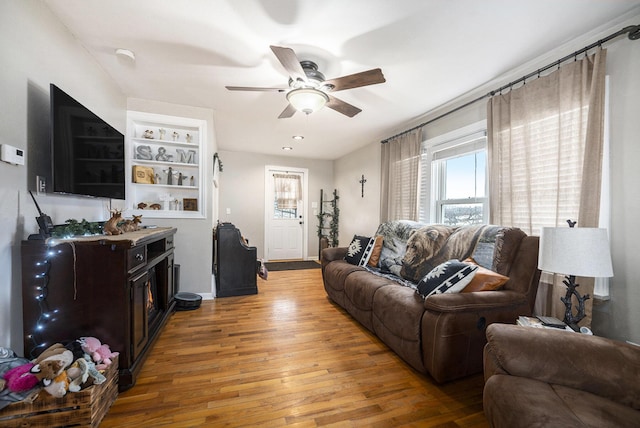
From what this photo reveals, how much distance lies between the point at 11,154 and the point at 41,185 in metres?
0.32

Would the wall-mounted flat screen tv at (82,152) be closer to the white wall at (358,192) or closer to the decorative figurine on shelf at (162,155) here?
the decorative figurine on shelf at (162,155)

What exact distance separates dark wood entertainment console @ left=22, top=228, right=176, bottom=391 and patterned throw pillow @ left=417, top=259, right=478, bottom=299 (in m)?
2.05

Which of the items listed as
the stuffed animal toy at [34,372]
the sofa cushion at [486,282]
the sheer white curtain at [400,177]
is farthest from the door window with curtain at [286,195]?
the stuffed animal toy at [34,372]

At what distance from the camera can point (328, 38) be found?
1924mm

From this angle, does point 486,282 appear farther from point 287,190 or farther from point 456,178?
point 287,190

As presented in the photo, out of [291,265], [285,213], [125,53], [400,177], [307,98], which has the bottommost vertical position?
[291,265]

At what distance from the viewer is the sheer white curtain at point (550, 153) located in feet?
5.77

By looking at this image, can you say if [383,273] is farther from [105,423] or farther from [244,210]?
[244,210]

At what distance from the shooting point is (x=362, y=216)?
5.08 meters

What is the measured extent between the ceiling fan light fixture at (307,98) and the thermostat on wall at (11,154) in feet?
5.84

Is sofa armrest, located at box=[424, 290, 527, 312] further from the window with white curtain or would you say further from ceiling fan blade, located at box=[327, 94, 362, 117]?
ceiling fan blade, located at box=[327, 94, 362, 117]

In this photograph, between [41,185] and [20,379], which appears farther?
[41,185]

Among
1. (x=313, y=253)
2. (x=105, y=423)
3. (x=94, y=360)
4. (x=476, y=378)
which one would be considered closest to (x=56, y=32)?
(x=94, y=360)

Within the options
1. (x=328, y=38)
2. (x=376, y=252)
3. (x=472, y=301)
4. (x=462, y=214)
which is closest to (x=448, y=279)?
(x=472, y=301)
